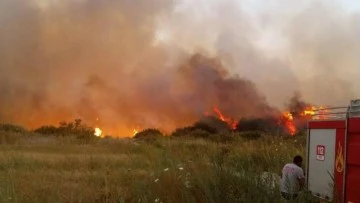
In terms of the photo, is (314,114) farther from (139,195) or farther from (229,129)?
(229,129)

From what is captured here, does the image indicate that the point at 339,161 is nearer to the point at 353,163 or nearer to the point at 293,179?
the point at 353,163

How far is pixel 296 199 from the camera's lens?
666 cm

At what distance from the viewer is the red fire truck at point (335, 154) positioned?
563cm

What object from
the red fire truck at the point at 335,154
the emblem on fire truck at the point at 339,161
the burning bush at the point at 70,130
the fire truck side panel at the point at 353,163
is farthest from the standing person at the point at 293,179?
the burning bush at the point at 70,130

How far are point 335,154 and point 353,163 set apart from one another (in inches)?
23.6

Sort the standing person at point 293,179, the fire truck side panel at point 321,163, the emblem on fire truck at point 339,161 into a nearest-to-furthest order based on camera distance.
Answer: the emblem on fire truck at point 339,161 → the fire truck side panel at point 321,163 → the standing person at point 293,179

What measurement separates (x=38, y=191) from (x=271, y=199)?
4.28 m

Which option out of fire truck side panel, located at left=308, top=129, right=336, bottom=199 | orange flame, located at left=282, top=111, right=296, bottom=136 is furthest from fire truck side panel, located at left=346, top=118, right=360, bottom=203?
orange flame, located at left=282, top=111, right=296, bottom=136

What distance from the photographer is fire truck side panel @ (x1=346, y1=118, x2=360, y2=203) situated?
18.0 feet

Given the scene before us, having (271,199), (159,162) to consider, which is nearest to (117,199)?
(159,162)

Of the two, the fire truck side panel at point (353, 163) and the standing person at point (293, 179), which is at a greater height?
the fire truck side panel at point (353, 163)

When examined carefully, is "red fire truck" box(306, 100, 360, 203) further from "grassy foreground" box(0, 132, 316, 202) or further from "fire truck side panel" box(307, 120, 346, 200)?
"grassy foreground" box(0, 132, 316, 202)

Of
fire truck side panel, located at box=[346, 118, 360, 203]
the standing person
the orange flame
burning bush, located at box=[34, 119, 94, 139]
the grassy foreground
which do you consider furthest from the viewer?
burning bush, located at box=[34, 119, 94, 139]

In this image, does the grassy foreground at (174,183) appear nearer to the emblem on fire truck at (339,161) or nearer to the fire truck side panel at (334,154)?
the fire truck side panel at (334,154)
